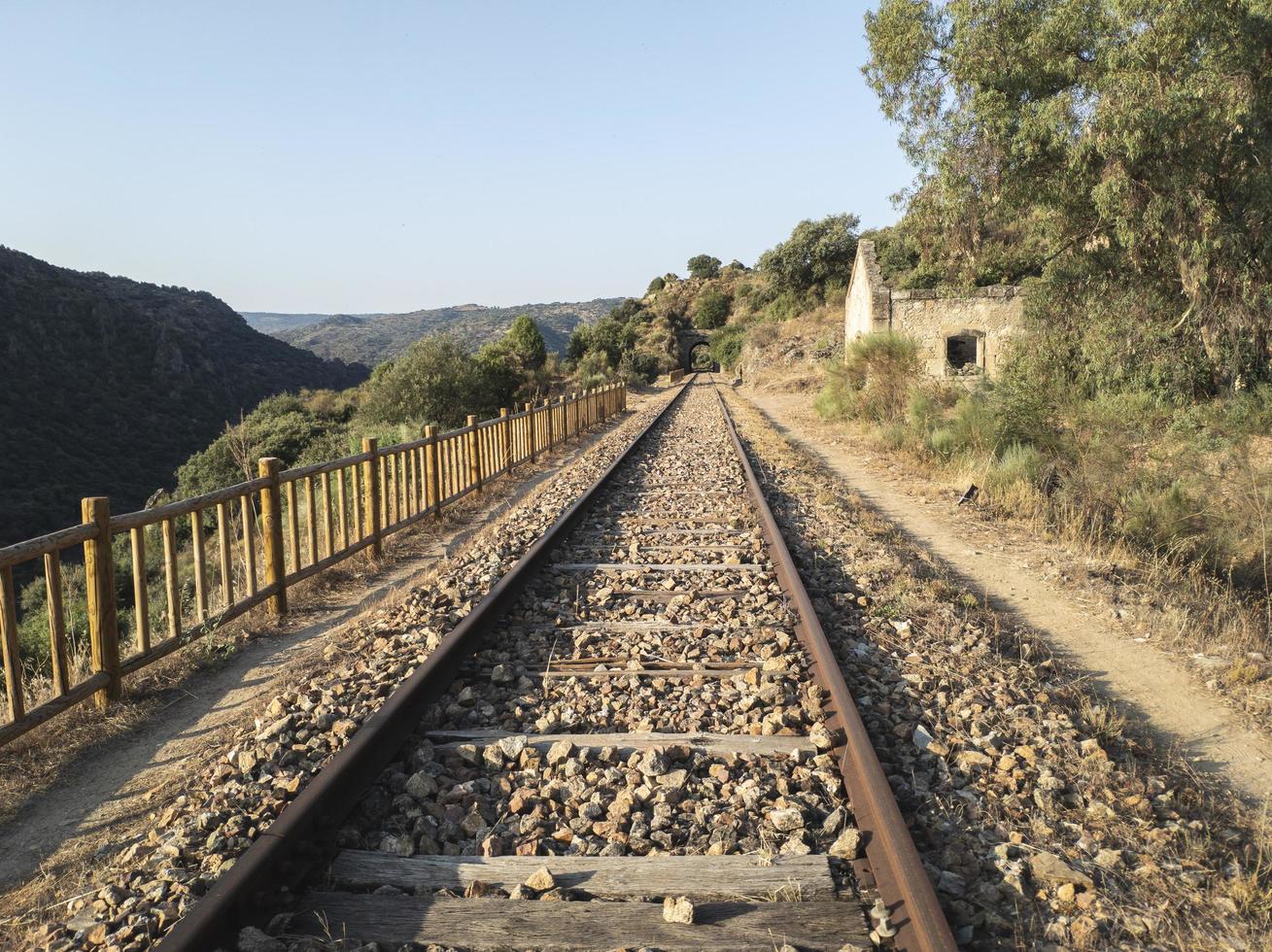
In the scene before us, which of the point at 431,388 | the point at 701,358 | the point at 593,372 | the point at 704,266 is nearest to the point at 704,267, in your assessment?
the point at 704,266

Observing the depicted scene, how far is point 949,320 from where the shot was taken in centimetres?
2469

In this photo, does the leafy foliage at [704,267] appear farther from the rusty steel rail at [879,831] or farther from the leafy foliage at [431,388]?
the rusty steel rail at [879,831]

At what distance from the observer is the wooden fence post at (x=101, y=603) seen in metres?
4.75

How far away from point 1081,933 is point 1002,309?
23.6 m

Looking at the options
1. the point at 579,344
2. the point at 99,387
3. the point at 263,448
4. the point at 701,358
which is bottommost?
the point at 263,448

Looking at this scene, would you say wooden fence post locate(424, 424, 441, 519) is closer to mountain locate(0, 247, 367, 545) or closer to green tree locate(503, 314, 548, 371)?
mountain locate(0, 247, 367, 545)

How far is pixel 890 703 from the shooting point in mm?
4305

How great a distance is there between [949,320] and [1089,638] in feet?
68.2

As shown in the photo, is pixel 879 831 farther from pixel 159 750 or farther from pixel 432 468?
pixel 432 468

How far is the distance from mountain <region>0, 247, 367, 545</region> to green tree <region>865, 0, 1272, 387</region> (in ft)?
71.4

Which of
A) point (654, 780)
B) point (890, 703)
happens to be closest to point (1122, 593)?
point (890, 703)

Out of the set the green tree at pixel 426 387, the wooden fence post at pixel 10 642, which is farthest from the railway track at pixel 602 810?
the green tree at pixel 426 387

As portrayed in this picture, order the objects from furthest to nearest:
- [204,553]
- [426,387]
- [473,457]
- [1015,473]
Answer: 1. [426,387]
2. [473,457]
3. [1015,473]
4. [204,553]

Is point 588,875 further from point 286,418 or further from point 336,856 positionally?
point 286,418
